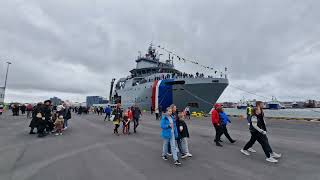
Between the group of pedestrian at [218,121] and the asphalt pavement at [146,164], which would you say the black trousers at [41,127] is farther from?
the group of pedestrian at [218,121]

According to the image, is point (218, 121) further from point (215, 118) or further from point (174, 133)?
point (174, 133)

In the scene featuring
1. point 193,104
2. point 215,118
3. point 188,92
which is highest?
point 188,92

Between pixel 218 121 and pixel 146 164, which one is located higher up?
pixel 218 121

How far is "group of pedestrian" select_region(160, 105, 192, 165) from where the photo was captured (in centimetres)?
701

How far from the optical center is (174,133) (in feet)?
24.0

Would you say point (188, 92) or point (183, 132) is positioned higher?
point (188, 92)

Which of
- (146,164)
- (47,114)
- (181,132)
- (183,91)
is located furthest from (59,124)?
(183,91)

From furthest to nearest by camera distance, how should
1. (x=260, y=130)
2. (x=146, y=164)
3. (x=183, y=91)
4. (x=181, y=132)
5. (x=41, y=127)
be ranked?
(x=183, y=91) → (x=41, y=127) → (x=181, y=132) → (x=260, y=130) → (x=146, y=164)

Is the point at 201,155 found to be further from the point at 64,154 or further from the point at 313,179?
the point at 64,154

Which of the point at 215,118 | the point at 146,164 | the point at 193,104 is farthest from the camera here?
the point at 193,104

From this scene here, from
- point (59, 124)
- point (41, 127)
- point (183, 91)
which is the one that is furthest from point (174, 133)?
point (183, 91)

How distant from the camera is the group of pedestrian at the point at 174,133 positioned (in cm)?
701

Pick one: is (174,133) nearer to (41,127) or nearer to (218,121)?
(218,121)

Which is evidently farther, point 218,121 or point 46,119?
point 46,119
